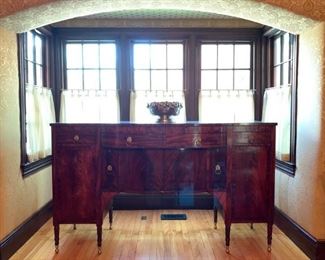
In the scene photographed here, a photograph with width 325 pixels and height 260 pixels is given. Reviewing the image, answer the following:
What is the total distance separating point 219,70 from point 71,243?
8.66ft

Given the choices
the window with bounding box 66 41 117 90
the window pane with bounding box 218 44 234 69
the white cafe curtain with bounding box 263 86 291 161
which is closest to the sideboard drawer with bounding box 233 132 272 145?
the white cafe curtain with bounding box 263 86 291 161

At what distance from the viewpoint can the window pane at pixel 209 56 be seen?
4137 mm

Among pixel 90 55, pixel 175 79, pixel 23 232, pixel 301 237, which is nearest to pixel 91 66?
pixel 90 55

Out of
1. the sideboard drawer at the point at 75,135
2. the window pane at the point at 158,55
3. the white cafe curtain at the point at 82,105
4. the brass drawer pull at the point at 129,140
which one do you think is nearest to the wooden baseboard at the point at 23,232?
the sideboard drawer at the point at 75,135

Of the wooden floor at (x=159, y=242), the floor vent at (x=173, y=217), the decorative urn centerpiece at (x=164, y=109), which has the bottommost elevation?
the wooden floor at (x=159, y=242)

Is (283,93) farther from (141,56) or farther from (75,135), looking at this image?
(75,135)

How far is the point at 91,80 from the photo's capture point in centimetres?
412

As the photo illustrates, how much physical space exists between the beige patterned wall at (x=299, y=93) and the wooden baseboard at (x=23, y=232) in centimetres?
6

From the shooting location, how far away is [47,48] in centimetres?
396

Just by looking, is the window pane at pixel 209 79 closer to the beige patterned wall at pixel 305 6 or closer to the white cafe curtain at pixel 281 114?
the white cafe curtain at pixel 281 114


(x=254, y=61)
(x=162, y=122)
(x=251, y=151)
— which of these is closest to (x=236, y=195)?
(x=251, y=151)

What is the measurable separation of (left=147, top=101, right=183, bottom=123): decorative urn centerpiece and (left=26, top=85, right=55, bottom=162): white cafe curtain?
45.8 inches

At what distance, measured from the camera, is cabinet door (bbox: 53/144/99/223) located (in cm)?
294

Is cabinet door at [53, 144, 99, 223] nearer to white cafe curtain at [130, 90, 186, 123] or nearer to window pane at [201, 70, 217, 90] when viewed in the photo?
white cafe curtain at [130, 90, 186, 123]
